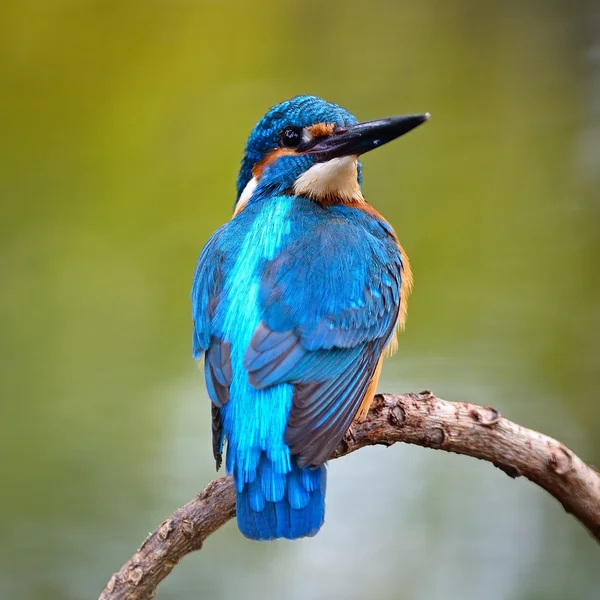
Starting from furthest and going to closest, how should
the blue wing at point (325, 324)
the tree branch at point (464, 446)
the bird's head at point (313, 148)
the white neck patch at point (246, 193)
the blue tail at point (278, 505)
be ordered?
the white neck patch at point (246, 193)
the bird's head at point (313, 148)
the tree branch at point (464, 446)
the blue wing at point (325, 324)
the blue tail at point (278, 505)

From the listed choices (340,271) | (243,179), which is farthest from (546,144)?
(340,271)

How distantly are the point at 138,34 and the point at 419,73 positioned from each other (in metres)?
1.33

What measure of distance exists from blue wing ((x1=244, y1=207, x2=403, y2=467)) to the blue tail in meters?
0.07

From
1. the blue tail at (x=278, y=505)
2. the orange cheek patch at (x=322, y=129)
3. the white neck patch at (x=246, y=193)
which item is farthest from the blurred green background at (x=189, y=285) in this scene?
the blue tail at (x=278, y=505)

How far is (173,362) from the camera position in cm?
353

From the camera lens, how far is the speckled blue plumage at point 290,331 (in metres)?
2.18

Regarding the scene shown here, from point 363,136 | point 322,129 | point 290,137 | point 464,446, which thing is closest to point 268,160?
point 290,137

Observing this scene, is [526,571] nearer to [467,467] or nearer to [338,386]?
[467,467]

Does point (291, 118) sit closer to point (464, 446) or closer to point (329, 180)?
point (329, 180)

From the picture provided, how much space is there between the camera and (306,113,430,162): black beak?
102 inches

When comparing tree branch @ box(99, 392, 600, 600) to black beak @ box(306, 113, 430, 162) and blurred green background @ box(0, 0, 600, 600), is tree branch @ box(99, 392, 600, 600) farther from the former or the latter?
blurred green background @ box(0, 0, 600, 600)

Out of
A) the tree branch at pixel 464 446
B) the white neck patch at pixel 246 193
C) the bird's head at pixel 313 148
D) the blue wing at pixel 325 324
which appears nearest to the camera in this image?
the blue wing at pixel 325 324

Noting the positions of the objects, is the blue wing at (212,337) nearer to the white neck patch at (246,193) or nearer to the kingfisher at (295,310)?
the kingfisher at (295,310)

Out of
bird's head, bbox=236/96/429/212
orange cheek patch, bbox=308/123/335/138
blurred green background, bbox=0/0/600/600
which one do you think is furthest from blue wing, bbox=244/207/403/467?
blurred green background, bbox=0/0/600/600
